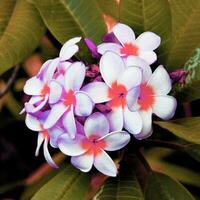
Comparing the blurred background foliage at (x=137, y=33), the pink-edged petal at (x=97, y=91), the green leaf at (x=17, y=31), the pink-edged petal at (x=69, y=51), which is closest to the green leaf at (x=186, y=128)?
the blurred background foliage at (x=137, y=33)

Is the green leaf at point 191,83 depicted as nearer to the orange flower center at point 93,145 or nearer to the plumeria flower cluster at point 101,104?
the plumeria flower cluster at point 101,104

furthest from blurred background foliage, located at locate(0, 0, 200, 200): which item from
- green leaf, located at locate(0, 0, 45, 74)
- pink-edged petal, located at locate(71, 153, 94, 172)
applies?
pink-edged petal, located at locate(71, 153, 94, 172)

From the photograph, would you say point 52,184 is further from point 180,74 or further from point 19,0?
point 19,0

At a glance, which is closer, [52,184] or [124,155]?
[52,184]

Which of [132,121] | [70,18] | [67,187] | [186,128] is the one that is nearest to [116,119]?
[132,121]

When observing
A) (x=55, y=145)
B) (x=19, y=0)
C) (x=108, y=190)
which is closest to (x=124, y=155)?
(x=108, y=190)

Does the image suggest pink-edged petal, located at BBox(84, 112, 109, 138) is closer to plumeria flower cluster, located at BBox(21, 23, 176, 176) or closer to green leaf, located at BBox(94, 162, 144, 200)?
plumeria flower cluster, located at BBox(21, 23, 176, 176)
